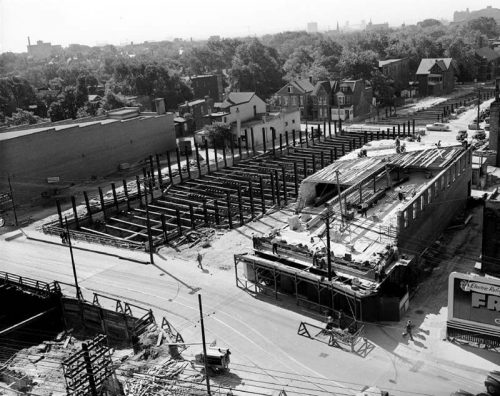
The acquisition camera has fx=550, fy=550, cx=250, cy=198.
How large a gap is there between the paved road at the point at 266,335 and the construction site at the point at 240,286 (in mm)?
82

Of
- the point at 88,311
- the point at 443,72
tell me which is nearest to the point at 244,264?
the point at 88,311

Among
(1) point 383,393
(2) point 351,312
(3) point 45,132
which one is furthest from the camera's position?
(3) point 45,132

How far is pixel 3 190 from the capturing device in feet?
138

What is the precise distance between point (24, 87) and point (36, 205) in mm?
52982

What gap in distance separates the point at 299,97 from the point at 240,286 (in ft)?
164

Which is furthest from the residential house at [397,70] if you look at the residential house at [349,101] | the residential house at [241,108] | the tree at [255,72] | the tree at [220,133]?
the tree at [220,133]

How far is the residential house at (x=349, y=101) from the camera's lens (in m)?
68.4

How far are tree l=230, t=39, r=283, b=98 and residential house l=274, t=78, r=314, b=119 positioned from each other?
20565mm

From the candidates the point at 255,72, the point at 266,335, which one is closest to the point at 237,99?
the point at 255,72

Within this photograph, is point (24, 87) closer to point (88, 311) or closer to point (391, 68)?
point (391, 68)

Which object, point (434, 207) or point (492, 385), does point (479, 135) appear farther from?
point (492, 385)

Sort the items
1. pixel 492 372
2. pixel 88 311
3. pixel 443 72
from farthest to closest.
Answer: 1. pixel 443 72
2. pixel 88 311
3. pixel 492 372

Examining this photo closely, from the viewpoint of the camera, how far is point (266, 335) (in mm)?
21656

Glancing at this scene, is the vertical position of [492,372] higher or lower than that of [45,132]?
lower
